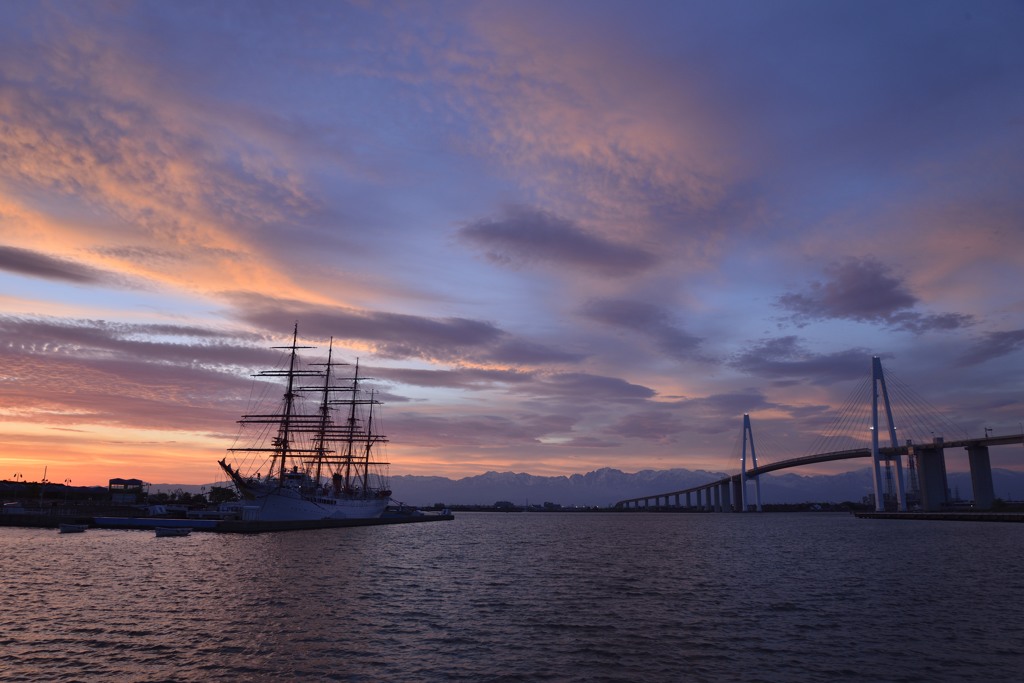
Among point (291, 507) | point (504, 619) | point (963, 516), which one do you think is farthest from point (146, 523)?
point (963, 516)

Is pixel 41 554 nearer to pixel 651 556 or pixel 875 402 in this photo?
pixel 651 556

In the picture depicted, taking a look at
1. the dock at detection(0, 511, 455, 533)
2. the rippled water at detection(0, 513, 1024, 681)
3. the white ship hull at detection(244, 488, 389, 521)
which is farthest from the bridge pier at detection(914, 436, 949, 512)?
the dock at detection(0, 511, 455, 533)

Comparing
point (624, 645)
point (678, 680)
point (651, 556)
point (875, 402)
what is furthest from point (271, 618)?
point (875, 402)

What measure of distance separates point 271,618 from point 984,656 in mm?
27073

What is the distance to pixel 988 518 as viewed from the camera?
130 meters

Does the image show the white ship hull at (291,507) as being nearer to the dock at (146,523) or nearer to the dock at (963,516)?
the dock at (146,523)

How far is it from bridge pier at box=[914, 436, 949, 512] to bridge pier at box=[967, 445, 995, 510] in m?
6.24

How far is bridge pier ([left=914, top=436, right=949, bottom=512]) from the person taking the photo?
142 metres

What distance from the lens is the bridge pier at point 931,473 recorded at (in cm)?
14162

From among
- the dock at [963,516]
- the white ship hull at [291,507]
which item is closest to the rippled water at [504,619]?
the white ship hull at [291,507]

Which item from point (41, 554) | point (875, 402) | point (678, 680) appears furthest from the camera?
point (875, 402)

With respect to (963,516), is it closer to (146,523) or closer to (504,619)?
(504,619)

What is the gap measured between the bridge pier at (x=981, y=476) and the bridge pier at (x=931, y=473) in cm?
624

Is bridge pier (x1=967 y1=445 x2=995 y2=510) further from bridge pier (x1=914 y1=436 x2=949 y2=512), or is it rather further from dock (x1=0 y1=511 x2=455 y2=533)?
dock (x1=0 y1=511 x2=455 y2=533)
